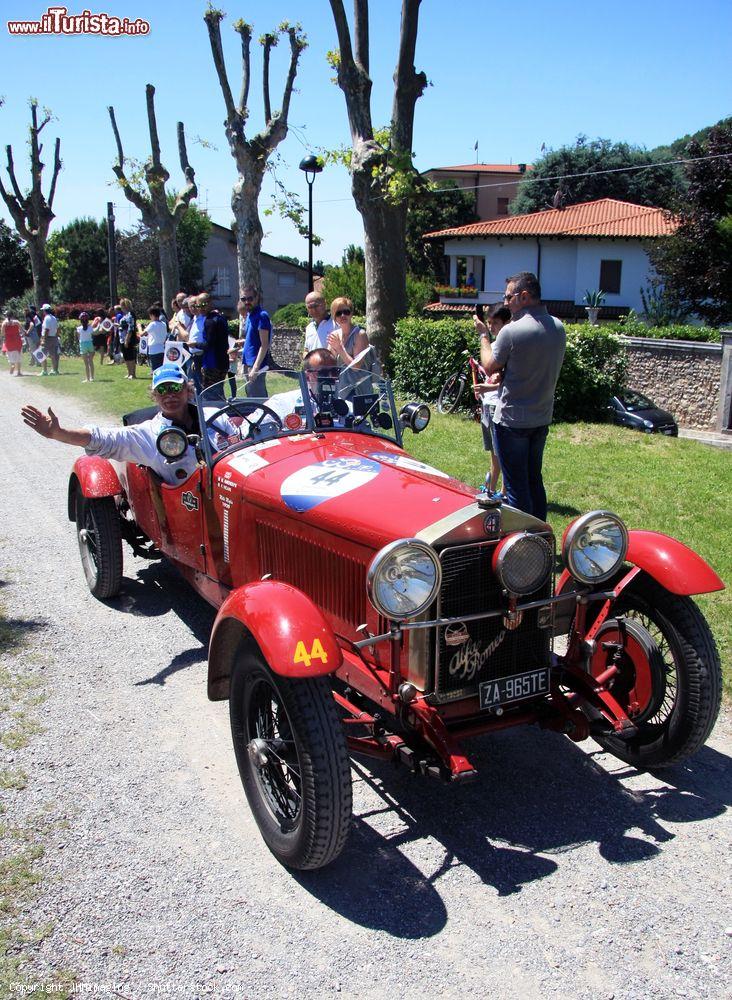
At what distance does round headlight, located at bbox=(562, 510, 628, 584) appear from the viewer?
3.61m

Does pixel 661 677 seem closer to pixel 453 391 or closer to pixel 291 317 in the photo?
pixel 453 391

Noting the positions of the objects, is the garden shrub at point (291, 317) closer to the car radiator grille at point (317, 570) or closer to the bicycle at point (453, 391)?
the bicycle at point (453, 391)

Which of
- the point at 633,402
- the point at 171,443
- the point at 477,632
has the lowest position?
the point at 633,402

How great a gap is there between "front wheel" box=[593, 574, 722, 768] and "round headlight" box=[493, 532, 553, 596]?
26.0 inches

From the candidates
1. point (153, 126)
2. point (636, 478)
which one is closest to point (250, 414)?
point (636, 478)

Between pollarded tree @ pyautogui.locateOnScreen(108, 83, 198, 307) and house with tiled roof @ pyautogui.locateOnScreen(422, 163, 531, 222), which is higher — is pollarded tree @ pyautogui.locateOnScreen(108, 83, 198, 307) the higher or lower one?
the lower one

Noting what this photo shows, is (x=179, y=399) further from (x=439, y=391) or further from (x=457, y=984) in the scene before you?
(x=439, y=391)

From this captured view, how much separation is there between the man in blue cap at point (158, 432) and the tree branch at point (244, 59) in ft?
60.8

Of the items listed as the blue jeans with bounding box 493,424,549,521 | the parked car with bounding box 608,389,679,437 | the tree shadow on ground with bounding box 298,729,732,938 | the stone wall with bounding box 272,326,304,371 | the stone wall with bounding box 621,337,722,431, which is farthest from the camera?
the stone wall with bounding box 272,326,304,371

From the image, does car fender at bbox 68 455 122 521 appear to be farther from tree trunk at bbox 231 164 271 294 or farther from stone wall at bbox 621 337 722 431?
tree trunk at bbox 231 164 271 294

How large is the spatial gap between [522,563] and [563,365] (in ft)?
32.2

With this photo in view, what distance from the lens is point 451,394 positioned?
→ 43.6 feet

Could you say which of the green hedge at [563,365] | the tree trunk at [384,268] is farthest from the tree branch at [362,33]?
the green hedge at [563,365]

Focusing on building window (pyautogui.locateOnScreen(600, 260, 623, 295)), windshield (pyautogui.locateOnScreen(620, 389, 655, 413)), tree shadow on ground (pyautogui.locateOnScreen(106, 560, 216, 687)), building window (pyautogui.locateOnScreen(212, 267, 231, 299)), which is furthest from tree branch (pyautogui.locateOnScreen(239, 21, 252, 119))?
building window (pyautogui.locateOnScreen(212, 267, 231, 299))
